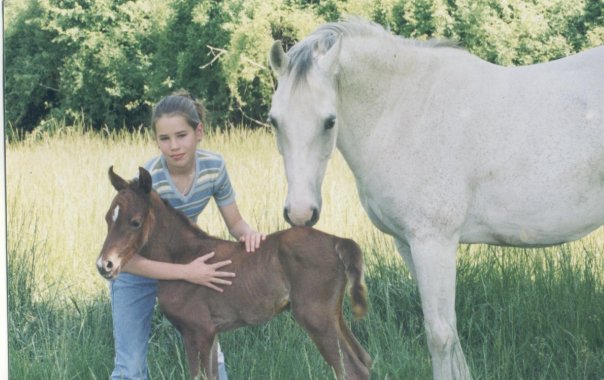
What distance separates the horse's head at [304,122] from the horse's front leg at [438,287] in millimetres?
517

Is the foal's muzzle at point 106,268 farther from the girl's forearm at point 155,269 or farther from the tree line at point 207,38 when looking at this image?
the tree line at point 207,38

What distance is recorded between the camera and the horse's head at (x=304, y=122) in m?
2.58

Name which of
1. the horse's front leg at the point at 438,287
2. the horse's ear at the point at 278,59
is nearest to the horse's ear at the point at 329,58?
the horse's ear at the point at 278,59

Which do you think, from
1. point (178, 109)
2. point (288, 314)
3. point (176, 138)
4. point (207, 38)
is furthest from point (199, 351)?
point (207, 38)

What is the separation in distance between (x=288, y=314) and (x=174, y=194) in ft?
3.32

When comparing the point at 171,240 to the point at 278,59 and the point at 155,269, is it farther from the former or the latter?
the point at 278,59

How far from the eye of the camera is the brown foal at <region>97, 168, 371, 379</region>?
8.27 feet

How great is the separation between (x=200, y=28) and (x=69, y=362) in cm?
239

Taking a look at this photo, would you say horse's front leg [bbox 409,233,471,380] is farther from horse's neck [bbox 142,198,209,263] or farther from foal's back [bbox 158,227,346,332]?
horse's neck [bbox 142,198,209,263]

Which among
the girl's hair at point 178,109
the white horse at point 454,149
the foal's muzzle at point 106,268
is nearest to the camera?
the foal's muzzle at point 106,268

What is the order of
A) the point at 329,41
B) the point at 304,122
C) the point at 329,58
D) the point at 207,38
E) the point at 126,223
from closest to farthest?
the point at 126,223 < the point at 304,122 < the point at 329,58 < the point at 329,41 < the point at 207,38

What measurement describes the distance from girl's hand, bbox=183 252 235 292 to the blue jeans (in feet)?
1.17

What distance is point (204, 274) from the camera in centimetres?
263

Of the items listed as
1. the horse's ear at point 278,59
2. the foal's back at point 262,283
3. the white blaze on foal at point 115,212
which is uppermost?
the horse's ear at point 278,59
